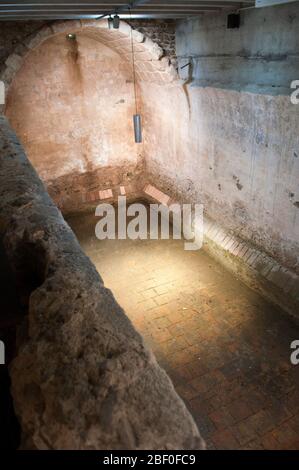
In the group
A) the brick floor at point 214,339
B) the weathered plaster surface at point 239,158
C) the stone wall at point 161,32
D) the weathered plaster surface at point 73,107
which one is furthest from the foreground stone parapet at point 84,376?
the weathered plaster surface at point 73,107

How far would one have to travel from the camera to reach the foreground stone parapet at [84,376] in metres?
1.37

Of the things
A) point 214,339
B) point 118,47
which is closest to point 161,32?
point 118,47

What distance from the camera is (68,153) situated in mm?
9195

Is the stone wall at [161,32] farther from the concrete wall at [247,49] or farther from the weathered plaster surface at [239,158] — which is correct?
the weathered plaster surface at [239,158]

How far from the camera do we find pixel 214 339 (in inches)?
210

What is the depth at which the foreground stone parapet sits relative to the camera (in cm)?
137

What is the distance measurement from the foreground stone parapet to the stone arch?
17.2 feet

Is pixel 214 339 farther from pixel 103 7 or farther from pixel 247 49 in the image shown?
pixel 103 7

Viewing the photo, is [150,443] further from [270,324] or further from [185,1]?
[185,1]

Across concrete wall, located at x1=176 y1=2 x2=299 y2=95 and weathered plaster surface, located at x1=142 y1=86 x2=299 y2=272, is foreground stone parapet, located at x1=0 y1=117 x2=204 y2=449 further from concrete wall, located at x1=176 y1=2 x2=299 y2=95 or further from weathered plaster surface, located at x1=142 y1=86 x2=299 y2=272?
concrete wall, located at x1=176 y1=2 x2=299 y2=95

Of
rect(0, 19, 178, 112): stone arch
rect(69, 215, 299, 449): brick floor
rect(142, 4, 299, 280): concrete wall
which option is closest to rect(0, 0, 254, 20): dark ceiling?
rect(142, 4, 299, 280): concrete wall

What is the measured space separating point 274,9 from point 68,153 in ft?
19.6

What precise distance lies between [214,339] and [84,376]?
4085 mm
